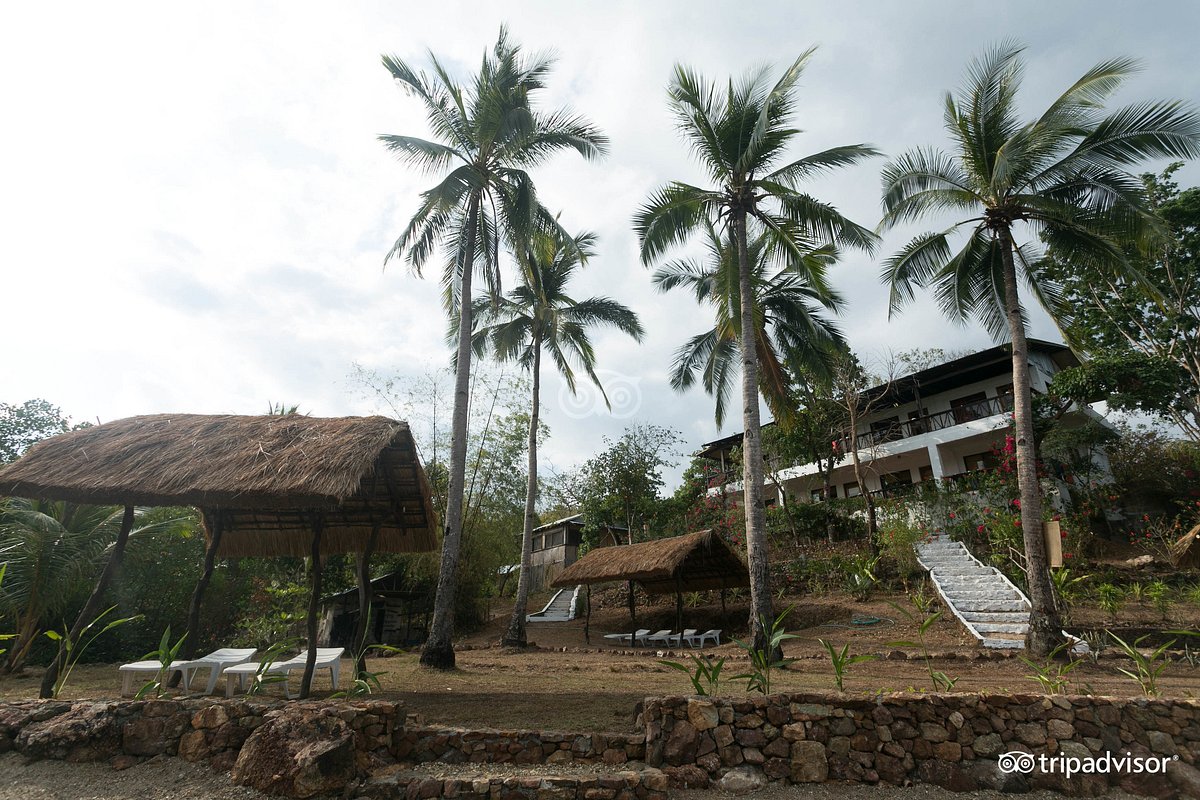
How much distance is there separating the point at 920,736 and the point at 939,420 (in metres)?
19.5

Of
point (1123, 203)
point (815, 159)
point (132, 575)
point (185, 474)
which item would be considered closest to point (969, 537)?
point (1123, 203)

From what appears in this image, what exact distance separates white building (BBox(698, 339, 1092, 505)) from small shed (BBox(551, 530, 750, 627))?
5644mm

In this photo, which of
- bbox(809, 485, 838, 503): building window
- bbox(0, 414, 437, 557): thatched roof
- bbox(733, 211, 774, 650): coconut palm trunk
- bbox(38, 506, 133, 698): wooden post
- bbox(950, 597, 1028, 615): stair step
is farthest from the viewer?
bbox(809, 485, 838, 503): building window

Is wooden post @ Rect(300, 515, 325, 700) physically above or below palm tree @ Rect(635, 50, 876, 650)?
below

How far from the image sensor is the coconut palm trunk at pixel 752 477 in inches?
379

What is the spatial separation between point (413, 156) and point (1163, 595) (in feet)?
52.3

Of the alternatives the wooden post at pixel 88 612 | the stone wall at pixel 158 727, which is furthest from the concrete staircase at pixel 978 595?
the wooden post at pixel 88 612

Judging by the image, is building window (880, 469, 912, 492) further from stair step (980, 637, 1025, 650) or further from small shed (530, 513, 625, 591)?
stair step (980, 637, 1025, 650)

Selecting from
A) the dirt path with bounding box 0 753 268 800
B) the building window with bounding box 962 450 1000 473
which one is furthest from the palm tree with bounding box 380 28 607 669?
the building window with bounding box 962 450 1000 473

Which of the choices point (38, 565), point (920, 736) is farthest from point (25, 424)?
point (920, 736)

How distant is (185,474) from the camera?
626 cm

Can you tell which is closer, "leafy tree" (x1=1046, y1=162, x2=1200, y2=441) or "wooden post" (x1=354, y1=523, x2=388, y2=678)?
"wooden post" (x1=354, y1=523, x2=388, y2=678)

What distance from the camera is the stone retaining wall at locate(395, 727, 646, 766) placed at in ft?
15.3

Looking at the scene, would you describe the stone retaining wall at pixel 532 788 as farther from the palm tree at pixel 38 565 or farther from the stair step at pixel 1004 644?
the stair step at pixel 1004 644
